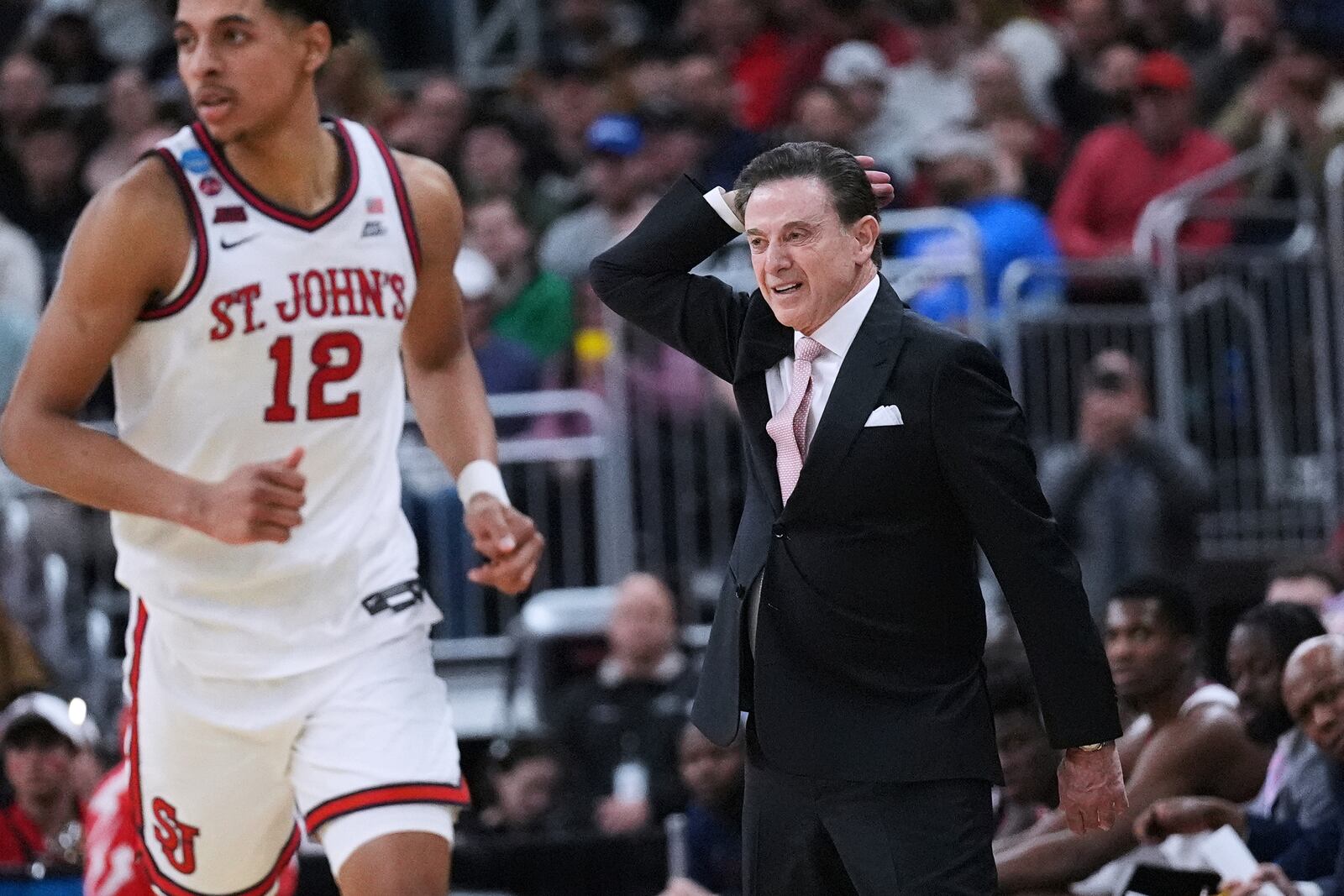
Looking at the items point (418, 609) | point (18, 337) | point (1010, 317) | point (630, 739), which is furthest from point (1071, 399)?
point (418, 609)

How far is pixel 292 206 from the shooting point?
4844 millimetres

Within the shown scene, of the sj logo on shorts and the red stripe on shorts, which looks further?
the sj logo on shorts

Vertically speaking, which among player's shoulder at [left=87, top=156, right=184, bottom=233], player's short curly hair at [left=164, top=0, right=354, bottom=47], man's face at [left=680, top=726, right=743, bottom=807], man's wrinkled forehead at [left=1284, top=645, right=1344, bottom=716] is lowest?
man's face at [left=680, top=726, right=743, bottom=807]

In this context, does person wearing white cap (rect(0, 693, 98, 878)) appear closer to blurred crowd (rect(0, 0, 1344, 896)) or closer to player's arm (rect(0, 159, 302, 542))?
blurred crowd (rect(0, 0, 1344, 896))

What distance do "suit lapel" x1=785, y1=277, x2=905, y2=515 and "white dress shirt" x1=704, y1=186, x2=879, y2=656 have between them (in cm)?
2

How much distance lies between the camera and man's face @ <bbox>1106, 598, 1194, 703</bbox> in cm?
626

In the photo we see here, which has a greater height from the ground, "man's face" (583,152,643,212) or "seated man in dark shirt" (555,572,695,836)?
"man's face" (583,152,643,212)

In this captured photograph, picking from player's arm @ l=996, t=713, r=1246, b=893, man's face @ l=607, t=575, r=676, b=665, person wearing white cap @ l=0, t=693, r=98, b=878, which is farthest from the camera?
man's face @ l=607, t=575, r=676, b=665

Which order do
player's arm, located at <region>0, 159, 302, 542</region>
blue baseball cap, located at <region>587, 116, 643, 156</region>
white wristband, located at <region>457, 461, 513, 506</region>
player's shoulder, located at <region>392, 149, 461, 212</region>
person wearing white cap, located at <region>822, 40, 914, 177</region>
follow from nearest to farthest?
A: 1. player's arm, located at <region>0, 159, 302, 542</region>
2. white wristband, located at <region>457, 461, 513, 506</region>
3. player's shoulder, located at <region>392, 149, 461, 212</region>
4. blue baseball cap, located at <region>587, 116, 643, 156</region>
5. person wearing white cap, located at <region>822, 40, 914, 177</region>

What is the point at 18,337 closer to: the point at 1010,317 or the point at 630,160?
the point at 630,160

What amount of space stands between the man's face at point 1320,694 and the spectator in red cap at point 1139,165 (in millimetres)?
5155

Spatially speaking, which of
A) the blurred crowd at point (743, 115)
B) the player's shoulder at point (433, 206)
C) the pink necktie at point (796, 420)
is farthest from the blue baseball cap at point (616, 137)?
the pink necktie at point (796, 420)

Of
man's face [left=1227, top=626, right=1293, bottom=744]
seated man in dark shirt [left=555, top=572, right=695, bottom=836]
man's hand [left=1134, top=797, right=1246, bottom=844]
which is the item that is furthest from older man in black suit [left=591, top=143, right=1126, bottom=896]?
seated man in dark shirt [left=555, top=572, right=695, bottom=836]

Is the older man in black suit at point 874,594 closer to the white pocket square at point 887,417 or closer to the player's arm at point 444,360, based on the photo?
the white pocket square at point 887,417
